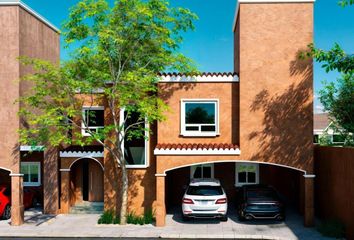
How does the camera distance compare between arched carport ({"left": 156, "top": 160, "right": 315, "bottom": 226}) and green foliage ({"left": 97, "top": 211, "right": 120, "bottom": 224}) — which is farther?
arched carport ({"left": 156, "top": 160, "right": 315, "bottom": 226})

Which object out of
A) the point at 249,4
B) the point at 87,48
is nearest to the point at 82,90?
the point at 87,48

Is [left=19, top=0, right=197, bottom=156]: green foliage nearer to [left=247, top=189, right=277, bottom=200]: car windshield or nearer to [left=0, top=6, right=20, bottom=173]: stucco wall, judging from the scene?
[left=0, top=6, right=20, bottom=173]: stucco wall

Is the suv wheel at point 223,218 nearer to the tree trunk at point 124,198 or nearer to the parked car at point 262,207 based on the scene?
the parked car at point 262,207

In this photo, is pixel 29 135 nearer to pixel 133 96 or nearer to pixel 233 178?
pixel 133 96

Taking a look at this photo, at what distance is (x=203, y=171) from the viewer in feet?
64.5

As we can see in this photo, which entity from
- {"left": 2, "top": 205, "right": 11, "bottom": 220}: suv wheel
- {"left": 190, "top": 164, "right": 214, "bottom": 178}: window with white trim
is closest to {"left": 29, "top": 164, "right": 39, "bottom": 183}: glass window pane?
{"left": 2, "top": 205, "right": 11, "bottom": 220}: suv wheel

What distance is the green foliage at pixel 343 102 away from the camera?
19547mm

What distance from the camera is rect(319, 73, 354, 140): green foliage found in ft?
64.1

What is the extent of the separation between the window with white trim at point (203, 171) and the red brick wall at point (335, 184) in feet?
18.1

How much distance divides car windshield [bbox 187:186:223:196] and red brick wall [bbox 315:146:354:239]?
14.7ft

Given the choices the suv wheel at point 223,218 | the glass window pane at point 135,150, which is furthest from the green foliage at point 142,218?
the suv wheel at point 223,218

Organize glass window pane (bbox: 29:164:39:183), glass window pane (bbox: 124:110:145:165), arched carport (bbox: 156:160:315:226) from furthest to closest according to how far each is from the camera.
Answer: glass window pane (bbox: 29:164:39:183) → arched carport (bbox: 156:160:315:226) → glass window pane (bbox: 124:110:145:165)

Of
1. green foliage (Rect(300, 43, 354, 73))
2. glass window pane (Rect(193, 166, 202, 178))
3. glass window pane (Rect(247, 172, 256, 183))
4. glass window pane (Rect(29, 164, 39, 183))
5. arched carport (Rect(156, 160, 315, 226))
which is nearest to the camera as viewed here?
green foliage (Rect(300, 43, 354, 73))

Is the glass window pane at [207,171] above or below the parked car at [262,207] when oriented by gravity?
above
